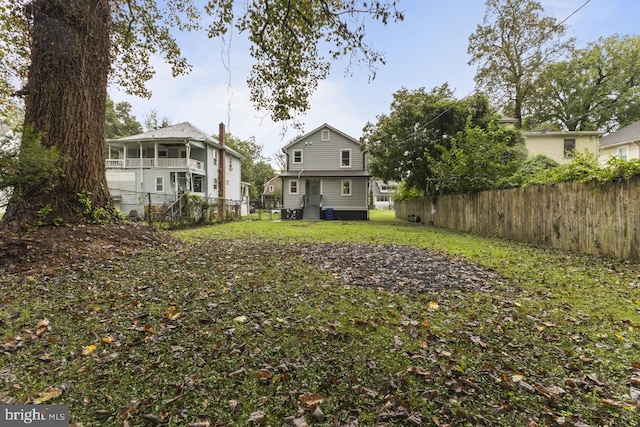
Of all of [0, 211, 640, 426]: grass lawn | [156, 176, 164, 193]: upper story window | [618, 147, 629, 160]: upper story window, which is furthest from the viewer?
[156, 176, 164, 193]: upper story window

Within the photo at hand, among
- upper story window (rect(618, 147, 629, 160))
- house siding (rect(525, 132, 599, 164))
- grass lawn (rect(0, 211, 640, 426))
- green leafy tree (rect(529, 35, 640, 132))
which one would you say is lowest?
grass lawn (rect(0, 211, 640, 426))

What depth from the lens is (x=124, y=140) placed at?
73.7 feet

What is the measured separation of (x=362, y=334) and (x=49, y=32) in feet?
25.6

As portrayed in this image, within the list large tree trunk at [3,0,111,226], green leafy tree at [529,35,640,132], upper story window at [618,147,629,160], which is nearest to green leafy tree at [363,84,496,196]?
large tree trunk at [3,0,111,226]

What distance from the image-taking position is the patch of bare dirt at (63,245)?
4520 mm

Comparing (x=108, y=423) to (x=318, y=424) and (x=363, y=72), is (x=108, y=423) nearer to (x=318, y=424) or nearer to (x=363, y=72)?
(x=318, y=424)

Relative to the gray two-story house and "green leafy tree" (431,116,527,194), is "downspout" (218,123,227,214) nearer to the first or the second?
the gray two-story house

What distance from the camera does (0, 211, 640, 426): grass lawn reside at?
188cm

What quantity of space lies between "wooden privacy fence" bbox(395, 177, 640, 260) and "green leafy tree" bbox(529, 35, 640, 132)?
24485 mm

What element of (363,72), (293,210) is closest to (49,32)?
(363,72)

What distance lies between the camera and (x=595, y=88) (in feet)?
94.6

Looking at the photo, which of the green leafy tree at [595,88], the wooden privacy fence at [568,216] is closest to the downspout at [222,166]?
the wooden privacy fence at [568,216]

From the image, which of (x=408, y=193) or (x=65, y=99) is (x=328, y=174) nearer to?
(x=408, y=193)

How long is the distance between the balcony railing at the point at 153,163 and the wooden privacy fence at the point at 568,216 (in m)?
19.3
